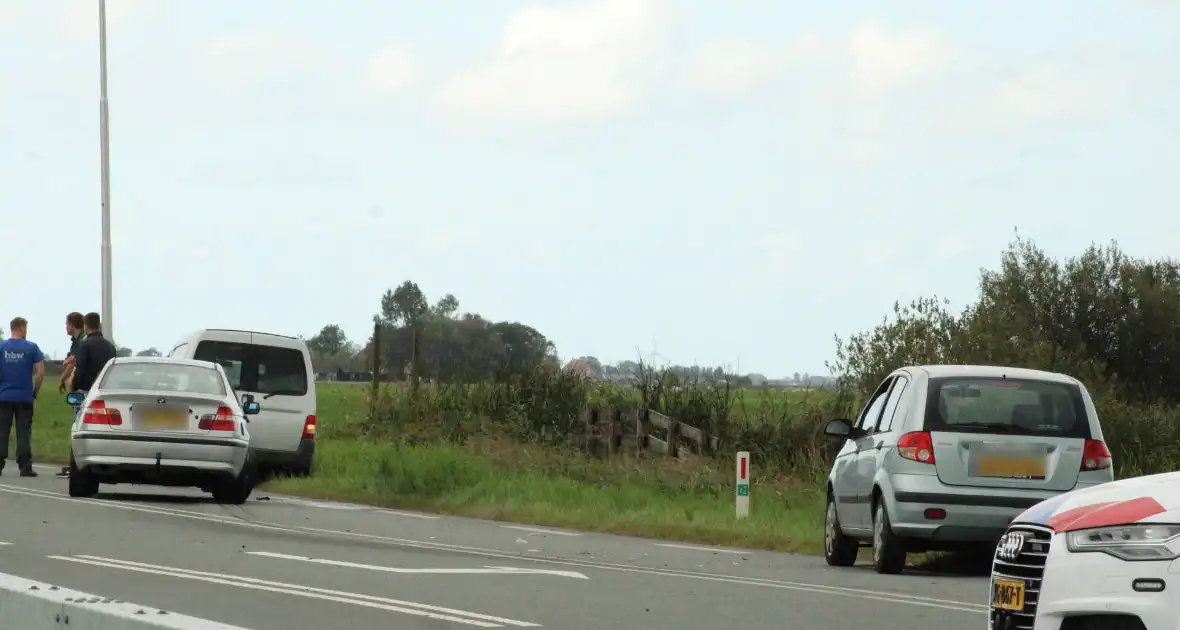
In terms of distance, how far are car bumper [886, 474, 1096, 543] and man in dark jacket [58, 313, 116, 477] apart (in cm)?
1226

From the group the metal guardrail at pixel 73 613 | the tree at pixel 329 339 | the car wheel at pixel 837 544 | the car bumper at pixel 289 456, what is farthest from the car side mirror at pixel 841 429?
Result: the tree at pixel 329 339

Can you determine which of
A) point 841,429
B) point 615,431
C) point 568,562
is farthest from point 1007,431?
point 615,431

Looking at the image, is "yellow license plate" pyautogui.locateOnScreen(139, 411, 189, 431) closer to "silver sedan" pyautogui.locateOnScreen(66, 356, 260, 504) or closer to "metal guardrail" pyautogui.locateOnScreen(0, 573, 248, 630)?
"silver sedan" pyautogui.locateOnScreen(66, 356, 260, 504)

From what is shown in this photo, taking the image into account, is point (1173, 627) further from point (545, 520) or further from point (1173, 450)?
point (1173, 450)

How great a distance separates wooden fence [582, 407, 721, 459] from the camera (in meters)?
27.5

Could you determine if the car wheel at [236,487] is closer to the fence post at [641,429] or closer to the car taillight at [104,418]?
the car taillight at [104,418]

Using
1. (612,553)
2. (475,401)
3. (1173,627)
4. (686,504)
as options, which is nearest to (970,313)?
(475,401)

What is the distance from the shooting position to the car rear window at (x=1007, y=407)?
1345 cm

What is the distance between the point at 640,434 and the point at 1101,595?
2241cm

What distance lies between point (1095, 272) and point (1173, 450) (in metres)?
43.6

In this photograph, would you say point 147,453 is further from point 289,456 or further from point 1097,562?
point 1097,562

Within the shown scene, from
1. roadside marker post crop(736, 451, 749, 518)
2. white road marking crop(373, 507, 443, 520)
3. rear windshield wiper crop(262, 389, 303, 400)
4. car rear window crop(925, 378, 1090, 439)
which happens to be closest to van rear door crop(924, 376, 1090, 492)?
car rear window crop(925, 378, 1090, 439)

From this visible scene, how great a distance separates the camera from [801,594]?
1148cm

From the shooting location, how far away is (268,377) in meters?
23.0
